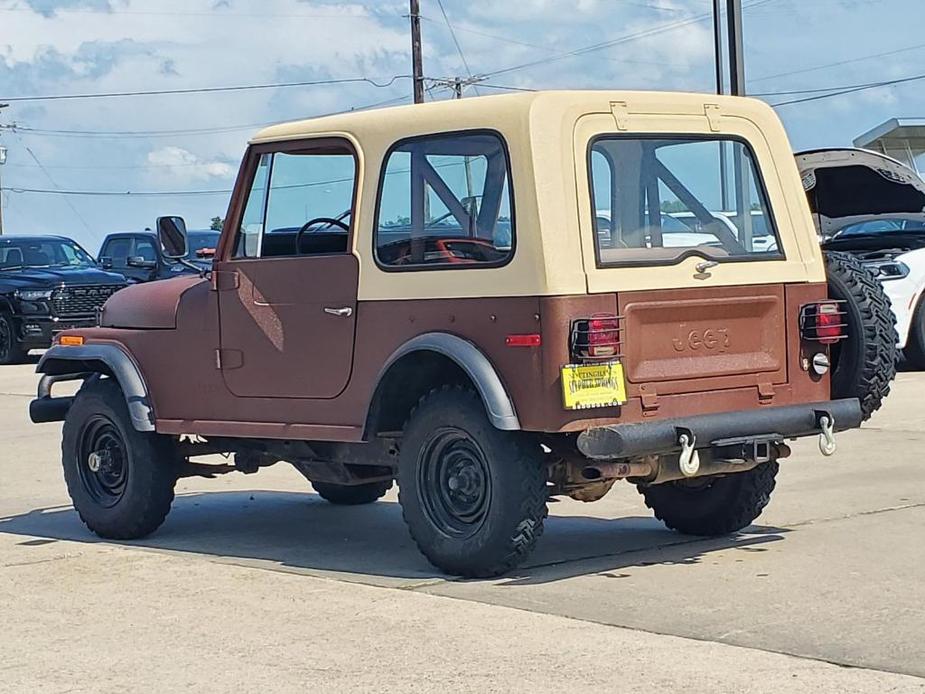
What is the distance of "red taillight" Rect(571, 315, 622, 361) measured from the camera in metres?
6.73

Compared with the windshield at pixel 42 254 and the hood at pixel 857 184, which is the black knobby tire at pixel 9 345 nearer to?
the windshield at pixel 42 254

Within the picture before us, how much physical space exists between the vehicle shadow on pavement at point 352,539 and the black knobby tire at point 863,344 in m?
0.94

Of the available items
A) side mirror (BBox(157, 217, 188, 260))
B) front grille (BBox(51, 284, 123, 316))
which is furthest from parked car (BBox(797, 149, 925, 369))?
front grille (BBox(51, 284, 123, 316))

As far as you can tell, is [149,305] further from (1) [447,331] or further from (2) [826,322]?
(2) [826,322]

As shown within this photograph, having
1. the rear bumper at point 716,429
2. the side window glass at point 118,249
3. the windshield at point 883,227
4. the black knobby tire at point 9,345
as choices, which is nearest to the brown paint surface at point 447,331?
the rear bumper at point 716,429

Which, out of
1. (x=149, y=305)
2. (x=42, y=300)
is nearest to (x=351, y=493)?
(x=149, y=305)

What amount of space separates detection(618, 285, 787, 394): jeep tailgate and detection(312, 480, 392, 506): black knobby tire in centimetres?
315

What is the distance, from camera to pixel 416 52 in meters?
41.2

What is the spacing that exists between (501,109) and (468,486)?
168 cm

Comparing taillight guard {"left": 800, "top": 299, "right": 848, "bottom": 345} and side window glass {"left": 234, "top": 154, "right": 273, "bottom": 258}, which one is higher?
side window glass {"left": 234, "top": 154, "right": 273, "bottom": 258}

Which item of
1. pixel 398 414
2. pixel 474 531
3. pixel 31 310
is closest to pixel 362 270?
pixel 398 414

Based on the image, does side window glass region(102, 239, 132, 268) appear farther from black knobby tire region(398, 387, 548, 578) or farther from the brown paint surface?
black knobby tire region(398, 387, 548, 578)

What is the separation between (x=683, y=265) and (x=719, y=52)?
39.8 ft

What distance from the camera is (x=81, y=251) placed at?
2494 cm
